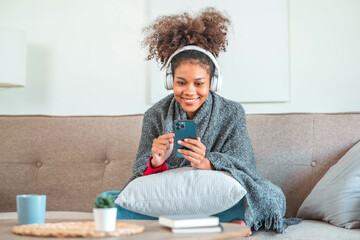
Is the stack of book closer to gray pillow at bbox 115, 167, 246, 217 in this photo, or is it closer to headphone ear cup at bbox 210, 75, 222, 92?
gray pillow at bbox 115, 167, 246, 217

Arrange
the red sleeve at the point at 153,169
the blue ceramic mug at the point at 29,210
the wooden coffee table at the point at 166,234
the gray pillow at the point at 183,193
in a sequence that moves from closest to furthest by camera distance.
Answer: the wooden coffee table at the point at 166,234 < the blue ceramic mug at the point at 29,210 < the gray pillow at the point at 183,193 < the red sleeve at the point at 153,169

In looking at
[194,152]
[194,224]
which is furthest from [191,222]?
[194,152]

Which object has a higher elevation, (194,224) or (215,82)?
(215,82)

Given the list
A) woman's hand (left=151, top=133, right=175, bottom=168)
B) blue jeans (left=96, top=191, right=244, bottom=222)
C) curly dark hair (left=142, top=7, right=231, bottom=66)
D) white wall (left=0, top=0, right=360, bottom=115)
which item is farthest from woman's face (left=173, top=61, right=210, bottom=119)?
white wall (left=0, top=0, right=360, bottom=115)

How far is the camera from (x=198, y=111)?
190 centimetres

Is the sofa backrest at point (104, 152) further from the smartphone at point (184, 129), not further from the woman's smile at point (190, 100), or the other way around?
the smartphone at point (184, 129)

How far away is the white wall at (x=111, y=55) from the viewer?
2396 millimetres

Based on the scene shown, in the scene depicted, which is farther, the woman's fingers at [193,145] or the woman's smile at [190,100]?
the woman's smile at [190,100]

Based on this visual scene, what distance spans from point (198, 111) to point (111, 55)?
1009 millimetres

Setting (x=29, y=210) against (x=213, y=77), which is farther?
(x=213, y=77)

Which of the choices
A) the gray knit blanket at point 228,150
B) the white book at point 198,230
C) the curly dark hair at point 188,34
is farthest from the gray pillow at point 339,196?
the white book at point 198,230

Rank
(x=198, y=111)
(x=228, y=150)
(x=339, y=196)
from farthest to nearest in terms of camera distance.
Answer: (x=198, y=111) < (x=228, y=150) < (x=339, y=196)

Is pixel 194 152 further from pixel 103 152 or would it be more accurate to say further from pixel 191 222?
pixel 103 152

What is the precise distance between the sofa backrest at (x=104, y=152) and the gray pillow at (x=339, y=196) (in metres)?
0.11
